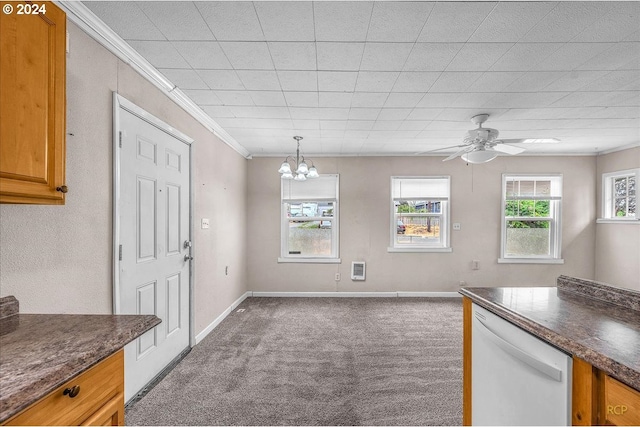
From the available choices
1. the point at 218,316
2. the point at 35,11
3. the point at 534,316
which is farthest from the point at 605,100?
the point at 218,316

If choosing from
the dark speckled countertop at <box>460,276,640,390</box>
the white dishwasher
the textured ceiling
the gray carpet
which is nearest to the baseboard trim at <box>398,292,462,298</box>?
the gray carpet

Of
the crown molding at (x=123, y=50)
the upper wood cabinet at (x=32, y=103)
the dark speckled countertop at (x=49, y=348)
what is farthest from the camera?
the crown molding at (x=123, y=50)

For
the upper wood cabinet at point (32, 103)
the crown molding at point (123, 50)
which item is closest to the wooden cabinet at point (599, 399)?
the upper wood cabinet at point (32, 103)

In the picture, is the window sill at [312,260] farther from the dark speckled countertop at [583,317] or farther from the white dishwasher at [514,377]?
the white dishwasher at [514,377]

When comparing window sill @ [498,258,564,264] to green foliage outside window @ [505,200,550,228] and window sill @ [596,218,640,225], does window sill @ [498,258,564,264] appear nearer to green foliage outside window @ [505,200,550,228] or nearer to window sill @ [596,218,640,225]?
green foliage outside window @ [505,200,550,228]

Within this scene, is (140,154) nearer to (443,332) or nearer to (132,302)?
(132,302)

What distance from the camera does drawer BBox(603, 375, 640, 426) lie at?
2.68ft

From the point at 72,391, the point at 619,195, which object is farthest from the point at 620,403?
the point at 619,195

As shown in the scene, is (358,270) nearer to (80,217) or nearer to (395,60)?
(395,60)

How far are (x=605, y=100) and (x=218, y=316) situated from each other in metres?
4.68

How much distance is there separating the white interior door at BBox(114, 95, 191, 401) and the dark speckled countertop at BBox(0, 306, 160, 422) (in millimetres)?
861

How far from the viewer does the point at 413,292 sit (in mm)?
5094

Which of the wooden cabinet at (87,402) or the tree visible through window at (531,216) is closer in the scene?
the wooden cabinet at (87,402)

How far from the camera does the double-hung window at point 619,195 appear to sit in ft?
14.6
